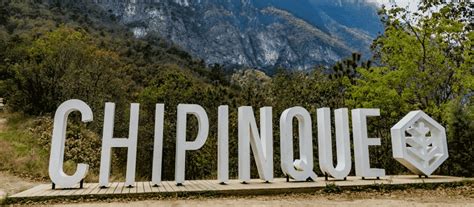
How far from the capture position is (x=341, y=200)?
7121 millimetres

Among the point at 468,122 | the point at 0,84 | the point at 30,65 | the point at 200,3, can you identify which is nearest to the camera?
the point at 468,122

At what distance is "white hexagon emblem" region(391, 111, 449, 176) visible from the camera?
947 centimetres

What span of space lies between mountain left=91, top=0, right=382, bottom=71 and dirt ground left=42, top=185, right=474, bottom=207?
95.2 meters

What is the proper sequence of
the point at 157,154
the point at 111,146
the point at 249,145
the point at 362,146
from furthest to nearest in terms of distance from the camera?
the point at 362,146 < the point at 249,145 < the point at 157,154 < the point at 111,146

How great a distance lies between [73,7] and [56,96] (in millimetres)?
59831

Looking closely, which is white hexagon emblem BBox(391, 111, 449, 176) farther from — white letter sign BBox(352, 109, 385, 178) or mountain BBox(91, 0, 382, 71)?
mountain BBox(91, 0, 382, 71)

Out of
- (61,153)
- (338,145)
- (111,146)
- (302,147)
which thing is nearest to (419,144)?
(338,145)

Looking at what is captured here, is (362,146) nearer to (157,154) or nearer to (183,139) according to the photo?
(183,139)

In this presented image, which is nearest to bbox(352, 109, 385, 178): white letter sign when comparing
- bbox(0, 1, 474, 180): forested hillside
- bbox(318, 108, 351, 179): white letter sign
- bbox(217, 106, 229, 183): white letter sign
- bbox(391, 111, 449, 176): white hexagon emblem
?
bbox(318, 108, 351, 179): white letter sign

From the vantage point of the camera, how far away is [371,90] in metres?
15.3

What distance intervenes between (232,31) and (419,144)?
121336 mm

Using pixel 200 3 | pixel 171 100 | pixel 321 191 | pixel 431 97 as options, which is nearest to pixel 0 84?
pixel 171 100

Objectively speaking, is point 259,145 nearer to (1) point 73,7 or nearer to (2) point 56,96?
(2) point 56,96

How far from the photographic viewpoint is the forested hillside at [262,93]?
46.6 feet
